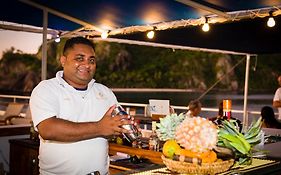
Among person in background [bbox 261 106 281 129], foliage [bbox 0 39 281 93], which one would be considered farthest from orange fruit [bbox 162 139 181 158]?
foliage [bbox 0 39 281 93]

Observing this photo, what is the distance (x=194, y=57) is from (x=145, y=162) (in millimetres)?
42103

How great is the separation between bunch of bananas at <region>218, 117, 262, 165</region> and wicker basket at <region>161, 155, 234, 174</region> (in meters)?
0.08

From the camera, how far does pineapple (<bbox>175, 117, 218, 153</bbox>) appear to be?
1407 mm

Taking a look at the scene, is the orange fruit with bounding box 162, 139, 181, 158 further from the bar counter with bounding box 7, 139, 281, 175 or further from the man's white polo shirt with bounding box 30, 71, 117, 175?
the man's white polo shirt with bounding box 30, 71, 117, 175

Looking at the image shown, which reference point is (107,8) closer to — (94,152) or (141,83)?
(94,152)

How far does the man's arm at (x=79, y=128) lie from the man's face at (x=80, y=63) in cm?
29

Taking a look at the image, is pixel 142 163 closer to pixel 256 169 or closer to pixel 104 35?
pixel 256 169

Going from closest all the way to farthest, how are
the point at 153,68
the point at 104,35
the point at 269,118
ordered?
1. the point at 269,118
2. the point at 104,35
3. the point at 153,68

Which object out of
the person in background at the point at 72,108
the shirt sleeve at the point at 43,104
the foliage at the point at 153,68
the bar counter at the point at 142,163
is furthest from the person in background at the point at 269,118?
the foliage at the point at 153,68

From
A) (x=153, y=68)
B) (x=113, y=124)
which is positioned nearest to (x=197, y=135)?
(x=113, y=124)

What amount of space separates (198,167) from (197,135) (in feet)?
0.43

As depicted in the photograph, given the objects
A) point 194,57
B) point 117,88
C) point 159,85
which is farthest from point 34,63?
point 194,57

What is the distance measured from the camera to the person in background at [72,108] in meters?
1.92

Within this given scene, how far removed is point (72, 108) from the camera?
2.00 m
